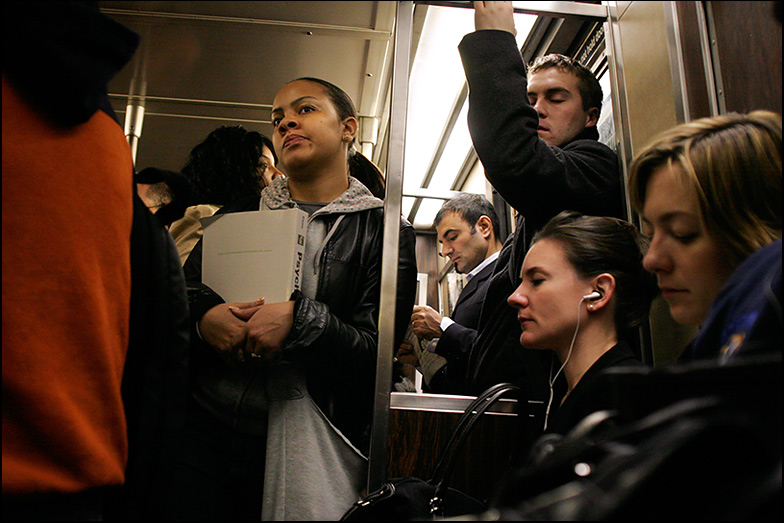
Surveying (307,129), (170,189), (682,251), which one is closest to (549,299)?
(682,251)

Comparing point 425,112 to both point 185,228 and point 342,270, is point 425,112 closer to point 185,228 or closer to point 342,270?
point 185,228

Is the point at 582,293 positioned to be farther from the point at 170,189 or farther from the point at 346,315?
the point at 170,189

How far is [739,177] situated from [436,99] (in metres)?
2.02

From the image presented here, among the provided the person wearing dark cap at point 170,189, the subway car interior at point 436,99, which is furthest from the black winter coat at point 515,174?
the person wearing dark cap at point 170,189

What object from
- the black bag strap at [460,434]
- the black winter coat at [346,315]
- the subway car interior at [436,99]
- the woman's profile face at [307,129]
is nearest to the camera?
the subway car interior at [436,99]

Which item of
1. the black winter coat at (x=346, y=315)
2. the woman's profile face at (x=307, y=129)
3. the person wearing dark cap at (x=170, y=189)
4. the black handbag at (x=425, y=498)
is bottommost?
the black handbag at (x=425, y=498)

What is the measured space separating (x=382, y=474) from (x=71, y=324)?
762 millimetres

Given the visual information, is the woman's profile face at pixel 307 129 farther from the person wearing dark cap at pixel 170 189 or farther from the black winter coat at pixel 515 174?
the black winter coat at pixel 515 174

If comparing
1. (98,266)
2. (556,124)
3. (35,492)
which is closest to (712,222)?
(556,124)

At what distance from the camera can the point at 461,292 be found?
235cm

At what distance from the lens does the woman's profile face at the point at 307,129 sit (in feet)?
5.19

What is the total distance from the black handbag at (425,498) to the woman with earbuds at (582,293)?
180 mm

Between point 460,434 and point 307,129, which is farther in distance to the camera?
point 307,129

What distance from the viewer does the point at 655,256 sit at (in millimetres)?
1030
